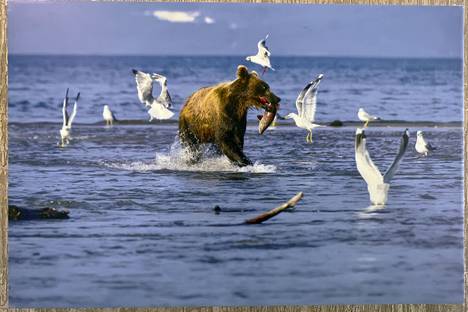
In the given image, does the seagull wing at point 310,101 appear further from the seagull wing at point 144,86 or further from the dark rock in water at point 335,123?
the seagull wing at point 144,86

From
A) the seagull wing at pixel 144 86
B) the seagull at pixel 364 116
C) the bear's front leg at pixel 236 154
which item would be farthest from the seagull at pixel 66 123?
the seagull at pixel 364 116

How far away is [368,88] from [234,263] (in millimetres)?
1150

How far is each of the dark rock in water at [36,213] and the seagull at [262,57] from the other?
1153 millimetres

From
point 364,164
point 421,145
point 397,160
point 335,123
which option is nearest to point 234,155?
point 335,123

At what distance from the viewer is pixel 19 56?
5164 millimetres

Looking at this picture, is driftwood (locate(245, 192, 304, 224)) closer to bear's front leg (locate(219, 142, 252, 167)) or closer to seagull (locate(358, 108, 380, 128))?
bear's front leg (locate(219, 142, 252, 167))

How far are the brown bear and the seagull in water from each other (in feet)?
0.36

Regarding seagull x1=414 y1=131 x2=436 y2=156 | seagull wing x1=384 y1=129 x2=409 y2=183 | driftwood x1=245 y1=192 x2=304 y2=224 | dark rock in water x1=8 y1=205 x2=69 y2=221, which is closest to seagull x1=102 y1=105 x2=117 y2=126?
dark rock in water x1=8 y1=205 x2=69 y2=221

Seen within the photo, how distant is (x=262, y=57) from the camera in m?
5.41

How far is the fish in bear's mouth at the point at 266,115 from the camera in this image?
554 cm

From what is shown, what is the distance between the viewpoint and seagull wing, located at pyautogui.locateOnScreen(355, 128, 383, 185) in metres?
5.40

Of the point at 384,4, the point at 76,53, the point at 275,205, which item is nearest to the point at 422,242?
the point at 275,205

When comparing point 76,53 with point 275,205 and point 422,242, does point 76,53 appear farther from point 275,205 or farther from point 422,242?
point 422,242

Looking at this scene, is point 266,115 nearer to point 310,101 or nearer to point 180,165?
point 310,101
